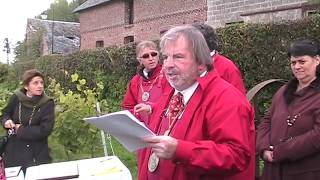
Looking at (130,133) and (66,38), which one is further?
(66,38)

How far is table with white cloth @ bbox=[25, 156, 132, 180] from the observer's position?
2.38m

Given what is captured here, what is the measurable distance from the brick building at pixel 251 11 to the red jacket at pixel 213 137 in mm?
9554

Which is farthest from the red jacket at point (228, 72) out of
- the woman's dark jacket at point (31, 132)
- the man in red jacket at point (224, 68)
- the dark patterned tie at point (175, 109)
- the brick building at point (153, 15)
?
the brick building at point (153, 15)

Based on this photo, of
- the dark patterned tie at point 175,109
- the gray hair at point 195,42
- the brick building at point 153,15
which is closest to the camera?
the gray hair at point 195,42

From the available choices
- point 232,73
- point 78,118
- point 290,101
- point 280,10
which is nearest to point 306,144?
point 290,101

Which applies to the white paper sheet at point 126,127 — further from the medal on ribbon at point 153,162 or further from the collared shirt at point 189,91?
the collared shirt at point 189,91

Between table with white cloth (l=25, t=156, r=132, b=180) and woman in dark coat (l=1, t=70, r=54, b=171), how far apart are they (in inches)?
86.0

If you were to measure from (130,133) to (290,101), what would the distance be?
1.76 meters

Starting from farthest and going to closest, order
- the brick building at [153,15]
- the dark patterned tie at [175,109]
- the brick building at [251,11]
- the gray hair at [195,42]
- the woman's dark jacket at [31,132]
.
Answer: the brick building at [153,15], the brick building at [251,11], the woman's dark jacket at [31,132], the dark patterned tie at [175,109], the gray hair at [195,42]

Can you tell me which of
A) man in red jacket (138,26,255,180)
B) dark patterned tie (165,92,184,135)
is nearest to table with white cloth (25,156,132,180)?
man in red jacket (138,26,255,180)

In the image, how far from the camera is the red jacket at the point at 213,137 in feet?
6.89

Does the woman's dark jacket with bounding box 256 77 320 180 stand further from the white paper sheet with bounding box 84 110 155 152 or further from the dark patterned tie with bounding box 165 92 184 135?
the white paper sheet with bounding box 84 110 155 152

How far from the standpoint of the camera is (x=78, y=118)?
6320mm

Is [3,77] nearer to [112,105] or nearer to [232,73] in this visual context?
[112,105]
